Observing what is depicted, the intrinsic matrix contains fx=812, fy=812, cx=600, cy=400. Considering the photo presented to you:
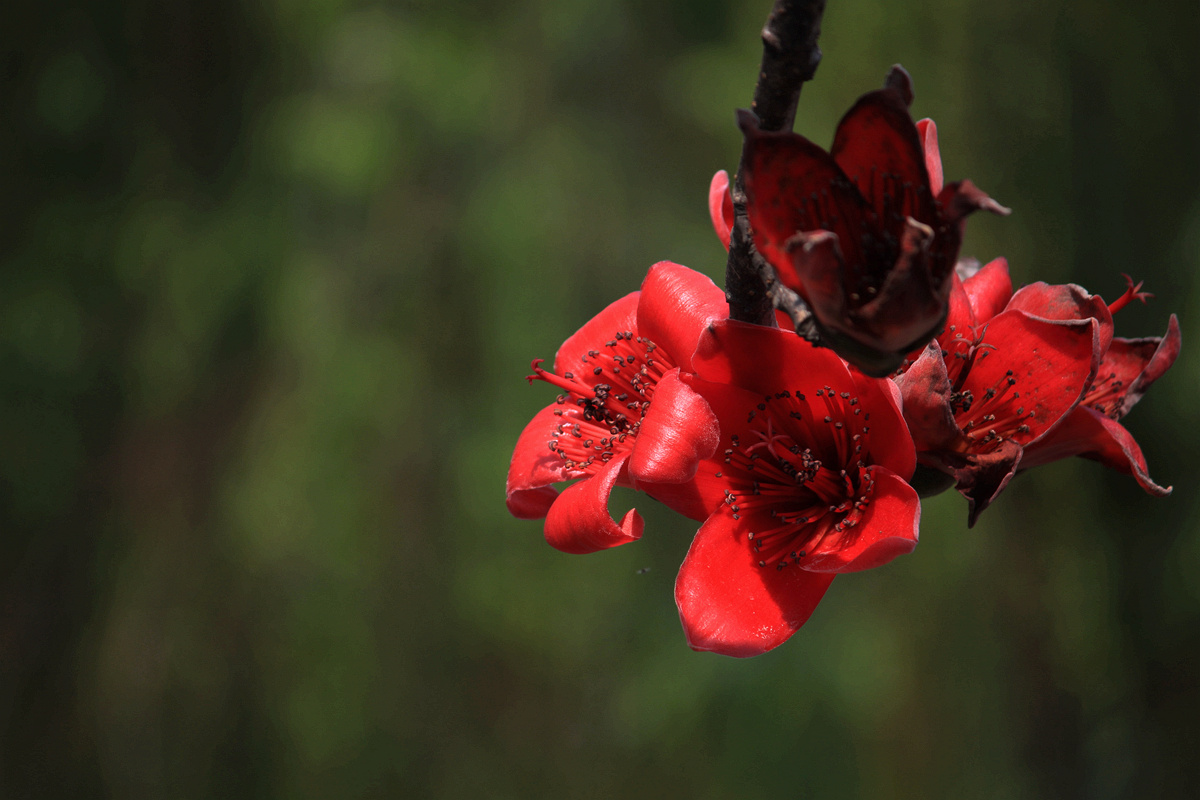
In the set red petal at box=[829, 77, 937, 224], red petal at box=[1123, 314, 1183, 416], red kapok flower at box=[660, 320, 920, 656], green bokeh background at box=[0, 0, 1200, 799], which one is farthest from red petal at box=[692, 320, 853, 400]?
green bokeh background at box=[0, 0, 1200, 799]

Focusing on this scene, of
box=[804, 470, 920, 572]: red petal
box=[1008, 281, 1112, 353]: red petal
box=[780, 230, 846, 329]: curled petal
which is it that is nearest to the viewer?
box=[780, 230, 846, 329]: curled petal

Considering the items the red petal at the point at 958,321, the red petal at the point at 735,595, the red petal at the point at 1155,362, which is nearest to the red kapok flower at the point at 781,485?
the red petal at the point at 735,595

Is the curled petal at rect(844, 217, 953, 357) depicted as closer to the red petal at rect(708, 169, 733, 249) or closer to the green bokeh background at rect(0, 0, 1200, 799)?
the red petal at rect(708, 169, 733, 249)

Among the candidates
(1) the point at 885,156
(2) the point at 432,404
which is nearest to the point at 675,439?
(1) the point at 885,156

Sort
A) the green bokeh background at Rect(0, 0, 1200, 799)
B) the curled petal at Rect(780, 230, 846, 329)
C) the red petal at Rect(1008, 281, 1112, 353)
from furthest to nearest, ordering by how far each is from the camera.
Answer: the green bokeh background at Rect(0, 0, 1200, 799)
the red petal at Rect(1008, 281, 1112, 353)
the curled petal at Rect(780, 230, 846, 329)

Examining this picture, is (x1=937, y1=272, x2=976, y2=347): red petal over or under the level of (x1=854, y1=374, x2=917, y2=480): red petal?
over

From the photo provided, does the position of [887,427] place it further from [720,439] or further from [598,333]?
[598,333]

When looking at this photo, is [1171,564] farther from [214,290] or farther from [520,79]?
[214,290]
